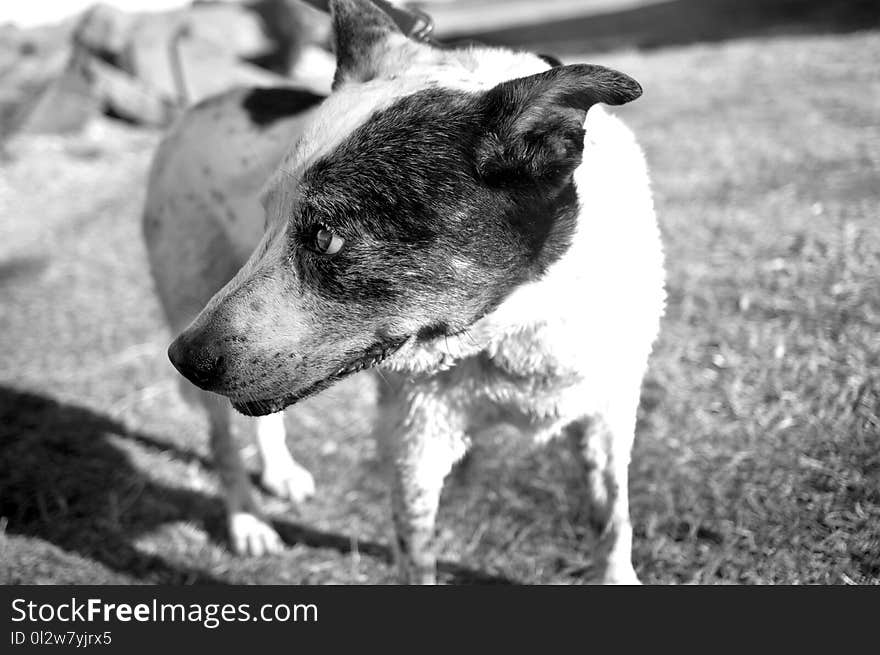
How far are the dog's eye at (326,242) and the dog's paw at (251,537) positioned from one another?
1.74 m

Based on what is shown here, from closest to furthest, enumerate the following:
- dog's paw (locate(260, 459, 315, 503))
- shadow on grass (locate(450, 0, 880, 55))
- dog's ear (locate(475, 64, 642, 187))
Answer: dog's ear (locate(475, 64, 642, 187)), dog's paw (locate(260, 459, 315, 503)), shadow on grass (locate(450, 0, 880, 55))

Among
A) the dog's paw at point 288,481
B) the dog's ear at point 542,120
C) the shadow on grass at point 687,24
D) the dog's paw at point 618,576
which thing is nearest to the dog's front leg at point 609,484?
the dog's paw at point 618,576

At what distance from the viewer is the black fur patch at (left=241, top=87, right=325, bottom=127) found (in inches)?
117

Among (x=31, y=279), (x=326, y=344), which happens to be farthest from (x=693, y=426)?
(x=31, y=279)

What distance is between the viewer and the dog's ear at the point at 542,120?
1.89m

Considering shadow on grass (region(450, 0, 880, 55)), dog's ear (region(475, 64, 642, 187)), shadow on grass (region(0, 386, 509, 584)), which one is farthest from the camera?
shadow on grass (region(450, 0, 880, 55))

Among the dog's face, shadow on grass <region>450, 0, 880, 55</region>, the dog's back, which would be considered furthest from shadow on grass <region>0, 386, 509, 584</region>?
shadow on grass <region>450, 0, 880, 55</region>

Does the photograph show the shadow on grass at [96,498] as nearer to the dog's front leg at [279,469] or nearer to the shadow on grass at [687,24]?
the dog's front leg at [279,469]

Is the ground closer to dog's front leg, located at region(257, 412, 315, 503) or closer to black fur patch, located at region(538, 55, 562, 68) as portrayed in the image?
dog's front leg, located at region(257, 412, 315, 503)

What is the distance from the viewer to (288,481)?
373 cm

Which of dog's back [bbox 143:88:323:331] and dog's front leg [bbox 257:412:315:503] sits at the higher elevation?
dog's back [bbox 143:88:323:331]

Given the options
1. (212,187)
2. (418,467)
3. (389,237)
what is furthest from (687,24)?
(389,237)

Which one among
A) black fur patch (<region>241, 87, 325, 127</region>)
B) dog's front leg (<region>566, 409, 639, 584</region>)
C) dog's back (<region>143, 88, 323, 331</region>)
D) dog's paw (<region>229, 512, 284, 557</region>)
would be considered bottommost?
dog's paw (<region>229, 512, 284, 557</region>)

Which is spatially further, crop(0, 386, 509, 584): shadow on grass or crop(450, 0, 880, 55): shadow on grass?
crop(450, 0, 880, 55): shadow on grass
